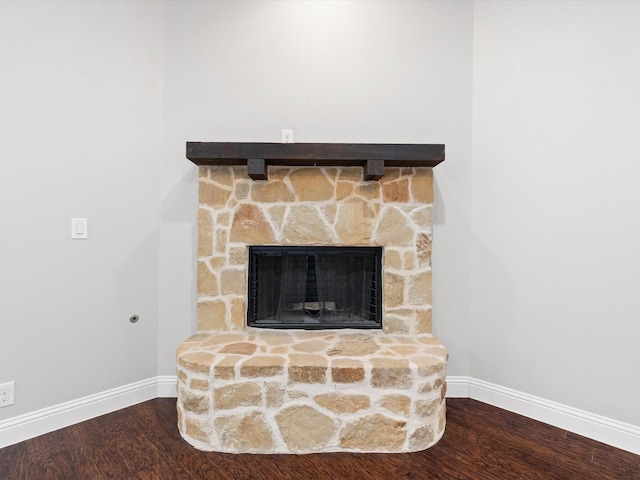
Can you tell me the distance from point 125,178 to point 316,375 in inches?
67.6

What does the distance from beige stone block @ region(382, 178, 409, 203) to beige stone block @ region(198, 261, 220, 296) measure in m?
1.27

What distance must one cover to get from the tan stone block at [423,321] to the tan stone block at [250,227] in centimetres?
111

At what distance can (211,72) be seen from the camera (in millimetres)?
2336

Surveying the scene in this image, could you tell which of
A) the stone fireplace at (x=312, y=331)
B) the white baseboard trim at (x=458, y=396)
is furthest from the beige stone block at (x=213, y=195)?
the white baseboard trim at (x=458, y=396)

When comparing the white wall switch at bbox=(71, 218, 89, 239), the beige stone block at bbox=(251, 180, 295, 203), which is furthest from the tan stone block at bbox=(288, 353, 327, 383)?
the white wall switch at bbox=(71, 218, 89, 239)

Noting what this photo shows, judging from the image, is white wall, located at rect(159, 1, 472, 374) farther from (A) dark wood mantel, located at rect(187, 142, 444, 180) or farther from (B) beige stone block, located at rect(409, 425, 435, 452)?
(B) beige stone block, located at rect(409, 425, 435, 452)

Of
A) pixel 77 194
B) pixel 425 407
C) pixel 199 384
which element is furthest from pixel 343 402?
pixel 77 194

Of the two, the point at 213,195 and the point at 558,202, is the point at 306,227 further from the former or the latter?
the point at 558,202

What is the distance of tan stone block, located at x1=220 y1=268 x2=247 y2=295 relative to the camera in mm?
2254

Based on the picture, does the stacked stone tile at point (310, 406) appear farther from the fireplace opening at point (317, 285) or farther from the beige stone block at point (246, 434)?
the fireplace opening at point (317, 285)

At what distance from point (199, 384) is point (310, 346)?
2.08ft

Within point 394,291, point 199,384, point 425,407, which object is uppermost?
point 394,291

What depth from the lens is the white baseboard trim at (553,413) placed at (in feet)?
5.86

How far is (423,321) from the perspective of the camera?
2256 millimetres
